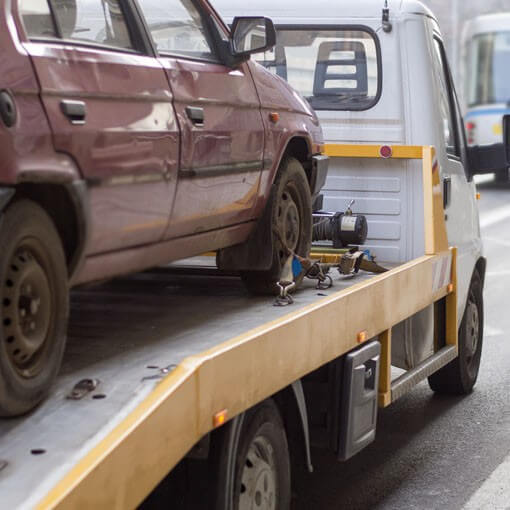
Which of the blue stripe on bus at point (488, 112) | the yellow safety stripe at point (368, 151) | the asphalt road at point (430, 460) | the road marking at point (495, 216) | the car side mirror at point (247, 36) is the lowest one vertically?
the road marking at point (495, 216)

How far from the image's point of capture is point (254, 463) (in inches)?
197

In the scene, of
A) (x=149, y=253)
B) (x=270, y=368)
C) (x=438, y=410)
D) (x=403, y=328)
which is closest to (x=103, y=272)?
(x=149, y=253)

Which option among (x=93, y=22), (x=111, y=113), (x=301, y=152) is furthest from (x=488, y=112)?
(x=111, y=113)

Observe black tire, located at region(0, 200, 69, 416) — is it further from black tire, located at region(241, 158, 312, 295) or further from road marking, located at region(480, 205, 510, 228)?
road marking, located at region(480, 205, 510, 228)

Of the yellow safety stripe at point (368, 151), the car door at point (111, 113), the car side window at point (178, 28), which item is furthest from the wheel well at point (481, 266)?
the car door at point (111, 113)

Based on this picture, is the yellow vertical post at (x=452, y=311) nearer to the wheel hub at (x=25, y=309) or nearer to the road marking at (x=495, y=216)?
the wheel hub at (x=25, y=309)

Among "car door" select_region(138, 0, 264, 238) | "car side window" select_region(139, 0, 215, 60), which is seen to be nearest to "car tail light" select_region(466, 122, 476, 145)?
"car door" select_region(138, 0, 264, 238)

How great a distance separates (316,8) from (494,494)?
3142mm

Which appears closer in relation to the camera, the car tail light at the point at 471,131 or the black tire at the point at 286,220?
the black tire at the point at 286,220

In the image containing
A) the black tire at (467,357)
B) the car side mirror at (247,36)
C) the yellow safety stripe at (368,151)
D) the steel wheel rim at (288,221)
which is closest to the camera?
the car side mirror at (247,36)

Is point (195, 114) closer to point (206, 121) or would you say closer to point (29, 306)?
point (206, 121)

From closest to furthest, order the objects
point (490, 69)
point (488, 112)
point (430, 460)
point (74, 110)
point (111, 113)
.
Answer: point (74, 110) < point (111, 113) < point (430, 460) < point (488, 112) < point (490, 69)

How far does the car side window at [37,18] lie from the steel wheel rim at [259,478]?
162cm

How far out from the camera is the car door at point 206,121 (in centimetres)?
522
